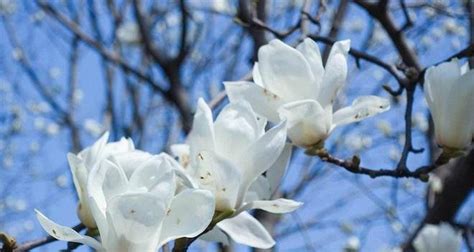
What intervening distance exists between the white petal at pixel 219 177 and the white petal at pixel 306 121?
0.11 metres

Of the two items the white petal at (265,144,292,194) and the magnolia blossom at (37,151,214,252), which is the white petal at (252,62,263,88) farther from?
the magnolia blossom at (37,151,214,252)

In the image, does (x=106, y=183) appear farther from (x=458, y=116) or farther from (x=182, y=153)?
(x=458, y=116)

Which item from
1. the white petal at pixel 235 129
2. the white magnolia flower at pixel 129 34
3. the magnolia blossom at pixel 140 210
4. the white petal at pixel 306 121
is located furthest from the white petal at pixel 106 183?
the white magnolia flower at pixel 129 34

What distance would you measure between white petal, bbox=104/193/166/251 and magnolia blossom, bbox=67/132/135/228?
0.11m

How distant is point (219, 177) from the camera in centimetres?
72

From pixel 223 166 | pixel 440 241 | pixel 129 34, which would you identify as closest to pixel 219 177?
pixel 223 166

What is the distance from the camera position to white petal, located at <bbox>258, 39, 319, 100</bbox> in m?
0.83

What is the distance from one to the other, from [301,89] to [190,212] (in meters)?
0.23

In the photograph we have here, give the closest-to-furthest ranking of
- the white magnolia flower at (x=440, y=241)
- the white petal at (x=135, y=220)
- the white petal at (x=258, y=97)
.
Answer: the white petal at (x=135, y=220) < the white petal at (x=258, y=97) < the white magnolia flower at (x=440, y=241)

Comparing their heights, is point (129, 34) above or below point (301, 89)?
below

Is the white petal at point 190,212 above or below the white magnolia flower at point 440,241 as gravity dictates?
above

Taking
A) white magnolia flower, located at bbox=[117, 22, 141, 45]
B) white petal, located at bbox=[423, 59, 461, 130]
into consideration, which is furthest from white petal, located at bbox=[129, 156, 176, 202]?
white magnolia flower, located at bbox=[117, 22, 141, 45]

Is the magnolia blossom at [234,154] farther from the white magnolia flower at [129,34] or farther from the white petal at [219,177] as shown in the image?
the white magnolia flower at [129,34]

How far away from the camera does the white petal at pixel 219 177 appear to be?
720 mm
